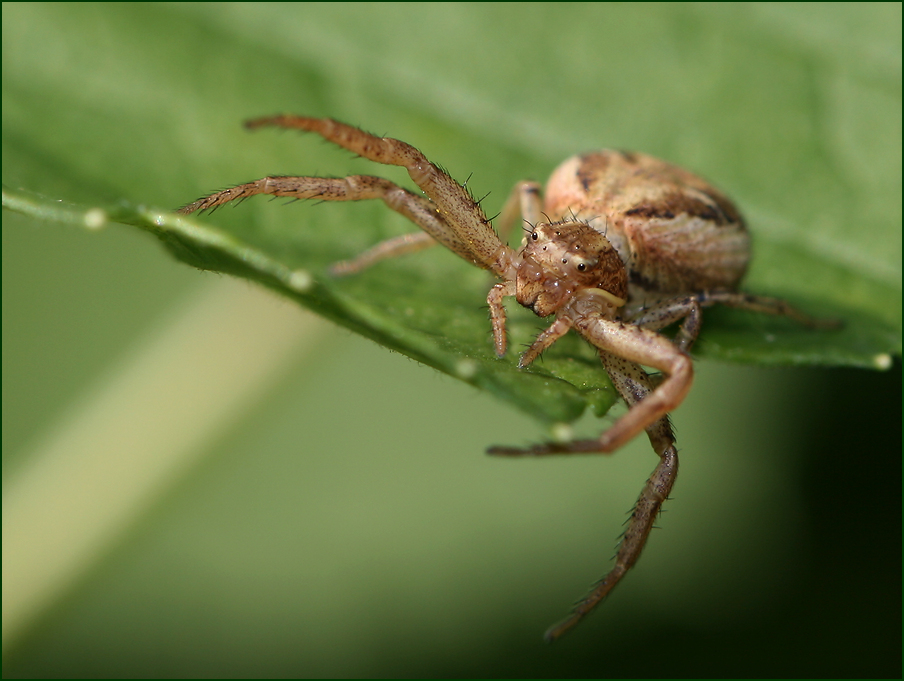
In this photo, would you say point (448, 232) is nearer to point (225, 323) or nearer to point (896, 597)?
point (225, 323)

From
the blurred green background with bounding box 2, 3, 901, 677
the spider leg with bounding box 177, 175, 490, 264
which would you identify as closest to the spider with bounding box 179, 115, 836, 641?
the spider leg with bounding box 177, 175, 490, 264

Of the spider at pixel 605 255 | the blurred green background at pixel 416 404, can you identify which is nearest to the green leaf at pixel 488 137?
the blurred green background at pixel 416 404

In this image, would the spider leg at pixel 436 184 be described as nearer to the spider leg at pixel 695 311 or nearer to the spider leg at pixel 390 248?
the spider leg at pixel 390 248

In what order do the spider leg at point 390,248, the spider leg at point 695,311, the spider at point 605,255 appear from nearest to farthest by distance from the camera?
the spider at point 605,255, the spider leg at point 695,311, the spider leg at point 390,248

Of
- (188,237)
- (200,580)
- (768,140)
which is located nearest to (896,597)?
(768,140)

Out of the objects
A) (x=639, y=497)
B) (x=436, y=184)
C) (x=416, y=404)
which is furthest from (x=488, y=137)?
(x=639, y=497)

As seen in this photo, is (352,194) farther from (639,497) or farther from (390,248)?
(639,497)
